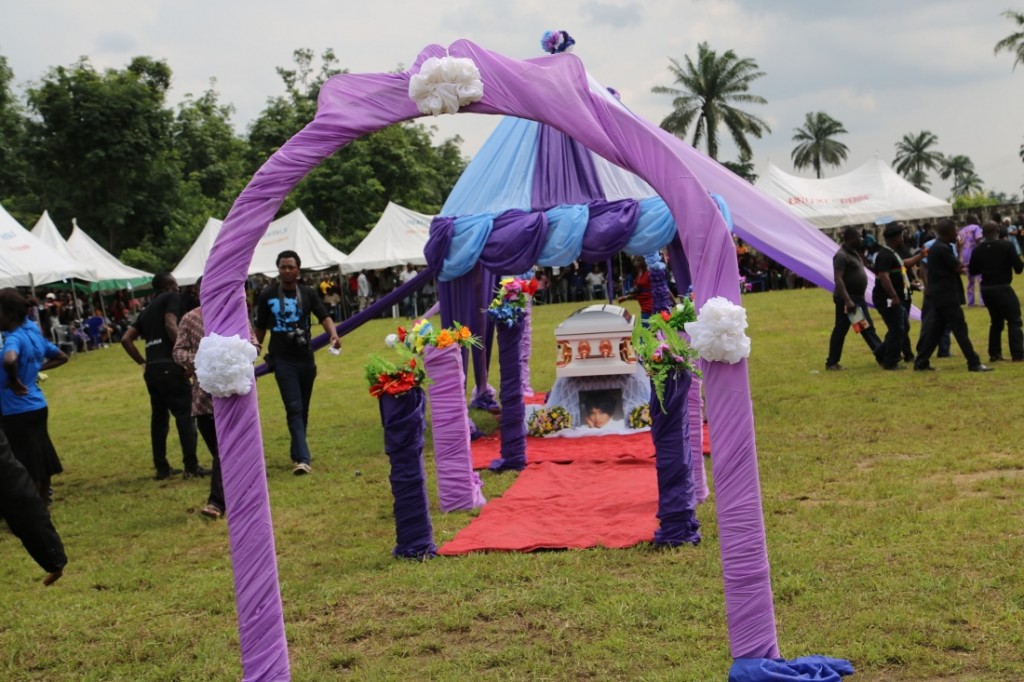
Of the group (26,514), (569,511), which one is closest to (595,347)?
(569,511)

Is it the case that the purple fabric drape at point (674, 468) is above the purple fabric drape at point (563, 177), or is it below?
below

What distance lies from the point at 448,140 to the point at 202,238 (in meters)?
22.2

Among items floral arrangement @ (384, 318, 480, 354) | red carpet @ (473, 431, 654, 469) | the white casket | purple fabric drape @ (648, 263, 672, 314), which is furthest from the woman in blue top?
purple fabric drape @ (648, 263, 672, 314)

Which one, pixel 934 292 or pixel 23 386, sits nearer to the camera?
pixel 23 386

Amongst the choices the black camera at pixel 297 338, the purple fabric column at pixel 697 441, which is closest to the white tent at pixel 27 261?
the black camera at pixel 297 338

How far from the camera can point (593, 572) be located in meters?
5.20

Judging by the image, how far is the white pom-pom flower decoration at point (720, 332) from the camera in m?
3.54

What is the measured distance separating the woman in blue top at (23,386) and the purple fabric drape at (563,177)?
4.15 m

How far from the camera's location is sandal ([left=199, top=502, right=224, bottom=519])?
284 inches

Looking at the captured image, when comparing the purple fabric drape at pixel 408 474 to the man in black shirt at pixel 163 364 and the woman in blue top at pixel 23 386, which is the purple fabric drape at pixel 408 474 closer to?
the woman in blue top at pixel 23 386

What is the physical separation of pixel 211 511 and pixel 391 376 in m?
2.18

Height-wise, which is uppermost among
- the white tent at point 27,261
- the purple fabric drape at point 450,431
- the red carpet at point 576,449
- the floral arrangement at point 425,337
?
the white tent at point 27,261

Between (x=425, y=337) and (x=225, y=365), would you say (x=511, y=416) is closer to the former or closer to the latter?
(x=425, y=337)

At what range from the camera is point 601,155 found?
12.9ft
